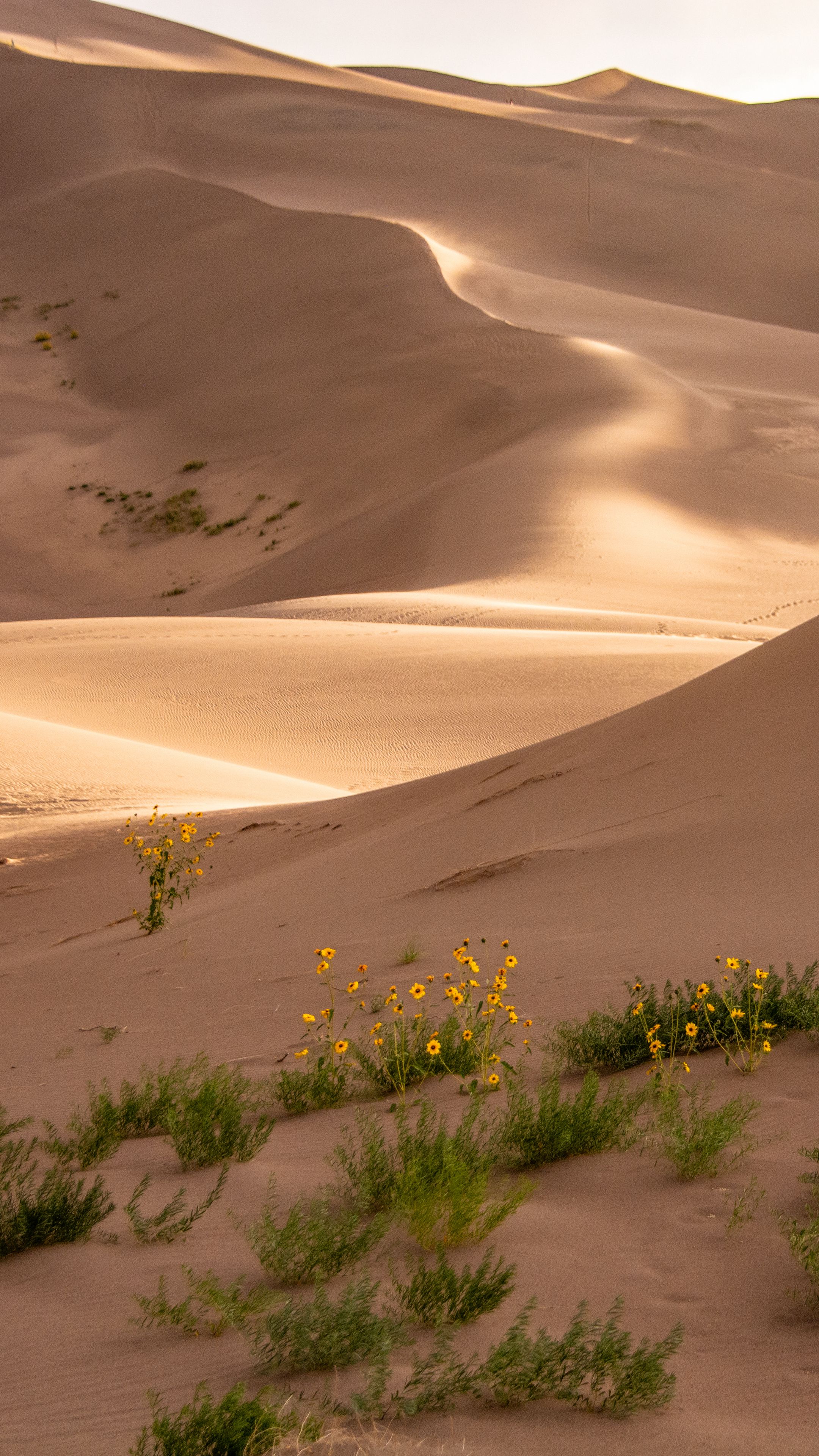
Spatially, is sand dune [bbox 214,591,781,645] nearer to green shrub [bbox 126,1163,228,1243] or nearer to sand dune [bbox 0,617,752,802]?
sand dune [bbox 0,617,752,802]

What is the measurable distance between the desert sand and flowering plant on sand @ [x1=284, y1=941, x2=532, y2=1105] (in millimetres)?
190

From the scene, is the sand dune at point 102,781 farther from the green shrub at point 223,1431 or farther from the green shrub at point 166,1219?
the green shrub at point 223,1431

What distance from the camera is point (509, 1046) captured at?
482 centimetres

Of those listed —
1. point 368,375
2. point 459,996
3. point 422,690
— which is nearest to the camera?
point 459,996

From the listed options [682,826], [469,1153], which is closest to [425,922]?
[682,826]

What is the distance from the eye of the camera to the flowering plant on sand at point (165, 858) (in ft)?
25.5

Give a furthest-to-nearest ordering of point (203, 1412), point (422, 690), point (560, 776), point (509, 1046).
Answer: point (422, 690) → point (560, 776) → point (509, 1046) → point (203, 1412)

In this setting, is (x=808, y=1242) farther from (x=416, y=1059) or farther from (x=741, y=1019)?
(x=416, y=1059)

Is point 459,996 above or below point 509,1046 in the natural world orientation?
above

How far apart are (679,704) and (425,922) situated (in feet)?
10.3

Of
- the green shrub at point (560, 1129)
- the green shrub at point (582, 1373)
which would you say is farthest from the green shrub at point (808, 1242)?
the green shrub at point (560, 1129)

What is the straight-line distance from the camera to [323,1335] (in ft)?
8.59

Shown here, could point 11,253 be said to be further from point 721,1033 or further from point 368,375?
point 721,1033

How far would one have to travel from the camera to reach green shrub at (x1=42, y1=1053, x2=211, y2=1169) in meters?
4.01
